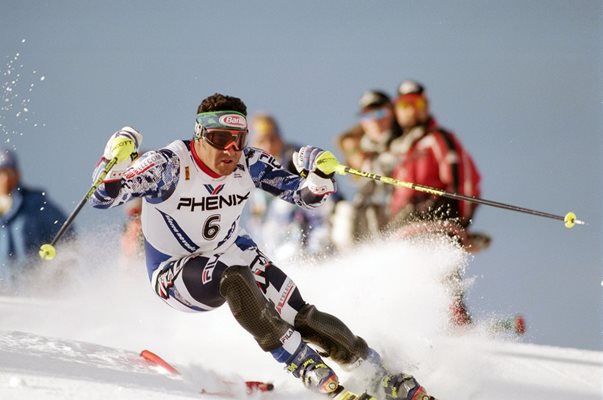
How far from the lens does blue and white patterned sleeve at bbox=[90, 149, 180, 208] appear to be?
3.65m

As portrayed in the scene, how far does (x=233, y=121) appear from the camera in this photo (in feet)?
12.7

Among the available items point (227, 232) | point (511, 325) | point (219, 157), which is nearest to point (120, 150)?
point (219, 157)

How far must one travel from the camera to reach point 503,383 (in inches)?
180

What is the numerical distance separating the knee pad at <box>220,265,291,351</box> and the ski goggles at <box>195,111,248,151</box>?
2.10 ft

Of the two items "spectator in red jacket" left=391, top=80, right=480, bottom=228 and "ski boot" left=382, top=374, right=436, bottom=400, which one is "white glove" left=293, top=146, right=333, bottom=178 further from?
"spectator in red jacket" left=391, top=80, right=480, bottom=228

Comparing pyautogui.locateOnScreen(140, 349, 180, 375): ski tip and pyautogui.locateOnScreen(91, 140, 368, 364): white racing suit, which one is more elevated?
pyautogui.locateOnScreen(91, 140, 368, 364): white racing suit

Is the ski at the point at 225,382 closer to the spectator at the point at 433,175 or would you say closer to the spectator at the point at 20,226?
the spectator at the point at 433,175

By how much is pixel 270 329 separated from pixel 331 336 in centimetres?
41

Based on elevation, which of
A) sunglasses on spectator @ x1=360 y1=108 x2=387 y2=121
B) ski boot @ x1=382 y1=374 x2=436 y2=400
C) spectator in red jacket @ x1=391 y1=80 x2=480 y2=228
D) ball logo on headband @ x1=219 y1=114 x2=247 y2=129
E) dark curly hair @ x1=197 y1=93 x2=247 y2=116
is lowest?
ski boot @ x1=382 y1=374 x2=436 y2=400

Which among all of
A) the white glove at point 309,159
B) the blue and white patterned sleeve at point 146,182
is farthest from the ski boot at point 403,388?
the blue and white patterned sleeve at point 146,182

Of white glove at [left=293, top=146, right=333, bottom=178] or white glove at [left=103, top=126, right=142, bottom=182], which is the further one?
white glove at [left=293, top=146, right=333, bottom=178]

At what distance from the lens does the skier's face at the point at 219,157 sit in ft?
12.8

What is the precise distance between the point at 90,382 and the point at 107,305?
3.03m

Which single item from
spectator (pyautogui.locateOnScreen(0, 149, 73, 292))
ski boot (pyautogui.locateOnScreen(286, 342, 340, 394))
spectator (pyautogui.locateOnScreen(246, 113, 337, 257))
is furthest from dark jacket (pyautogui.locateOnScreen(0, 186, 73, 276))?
ski boot (pyautogui.locateOnScreen(286, 342, 340, 394))
